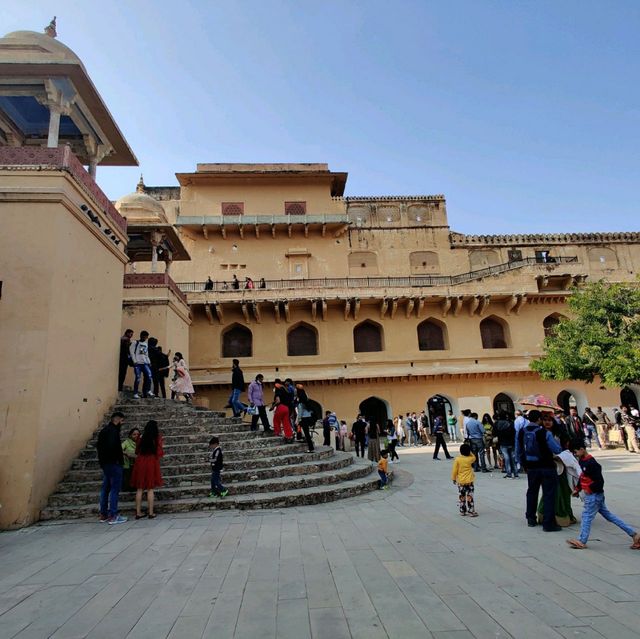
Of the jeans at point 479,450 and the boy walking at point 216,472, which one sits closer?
the boy walking at point 216,472

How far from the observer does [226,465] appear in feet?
25.0

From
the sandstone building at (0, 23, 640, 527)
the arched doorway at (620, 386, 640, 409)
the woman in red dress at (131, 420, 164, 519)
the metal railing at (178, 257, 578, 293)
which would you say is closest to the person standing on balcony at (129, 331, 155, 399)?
the sandstone building at (0, 23, 640, 527)

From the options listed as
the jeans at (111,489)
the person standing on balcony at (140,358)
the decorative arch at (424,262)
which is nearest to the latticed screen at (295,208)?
the decorative arch at (424,262)

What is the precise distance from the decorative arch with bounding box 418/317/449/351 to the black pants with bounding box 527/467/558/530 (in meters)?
15.4

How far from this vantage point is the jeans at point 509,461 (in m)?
9.23

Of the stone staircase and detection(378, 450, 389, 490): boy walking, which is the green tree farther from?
detection(378, 450, 389, 490): boy walking

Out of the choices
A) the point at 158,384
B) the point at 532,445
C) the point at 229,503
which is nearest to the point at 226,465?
the point at 229,503

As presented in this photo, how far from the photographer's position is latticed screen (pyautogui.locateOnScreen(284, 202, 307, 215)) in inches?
930

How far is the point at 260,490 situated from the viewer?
276 inches

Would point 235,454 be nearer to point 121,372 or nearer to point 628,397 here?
point 121,372

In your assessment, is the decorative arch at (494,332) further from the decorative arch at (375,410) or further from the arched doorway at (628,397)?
the arched doorway at (628,397)

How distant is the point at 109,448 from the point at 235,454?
2.63m

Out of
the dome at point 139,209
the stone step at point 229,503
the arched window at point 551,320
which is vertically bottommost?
the stone step at point 229,503

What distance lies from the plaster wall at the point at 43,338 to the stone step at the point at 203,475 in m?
0.35
